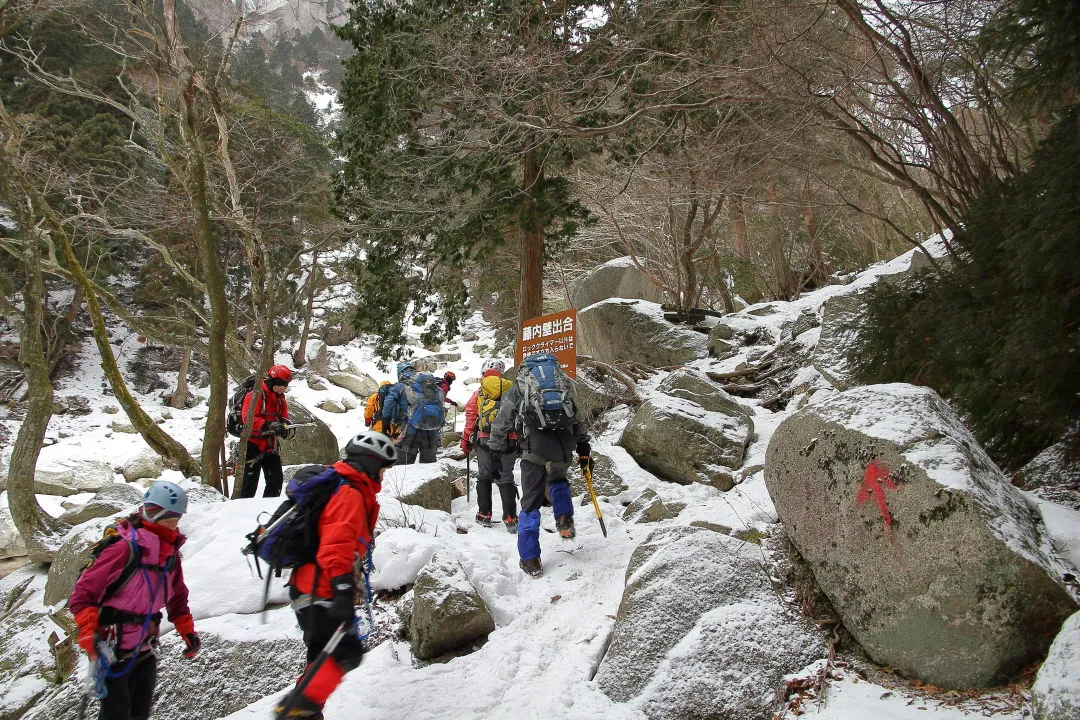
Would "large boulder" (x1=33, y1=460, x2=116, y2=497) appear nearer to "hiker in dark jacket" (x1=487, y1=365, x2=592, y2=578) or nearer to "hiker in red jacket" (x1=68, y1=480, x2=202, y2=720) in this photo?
"hiker in dark jacket" (x1=487, y1=365, x2=592, y2=578)

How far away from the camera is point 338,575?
110 inches

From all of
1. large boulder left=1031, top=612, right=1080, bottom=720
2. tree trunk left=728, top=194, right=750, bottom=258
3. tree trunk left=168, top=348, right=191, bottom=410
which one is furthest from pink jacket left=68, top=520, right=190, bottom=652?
tree trunk left=168, top=348, right=191, bottom=410

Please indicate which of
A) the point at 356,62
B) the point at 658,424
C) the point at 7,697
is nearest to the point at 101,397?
the point at 356,62

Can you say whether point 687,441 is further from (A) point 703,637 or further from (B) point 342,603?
(B) point 342,603

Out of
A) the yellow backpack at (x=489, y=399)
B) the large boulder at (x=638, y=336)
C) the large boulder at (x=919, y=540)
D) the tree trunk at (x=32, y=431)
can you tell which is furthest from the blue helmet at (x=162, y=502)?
the large boulder at (x=638, y=336)

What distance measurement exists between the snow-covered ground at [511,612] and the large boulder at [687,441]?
31 centimetres

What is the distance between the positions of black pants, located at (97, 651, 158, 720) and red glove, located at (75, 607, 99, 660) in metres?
0.21

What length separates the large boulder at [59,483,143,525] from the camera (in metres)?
7.38

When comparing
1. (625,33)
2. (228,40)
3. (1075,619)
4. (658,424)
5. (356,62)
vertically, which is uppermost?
(356,62)

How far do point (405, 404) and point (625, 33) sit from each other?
18.9 feet

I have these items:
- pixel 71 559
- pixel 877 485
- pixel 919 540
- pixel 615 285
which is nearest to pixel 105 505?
pixel 71 559

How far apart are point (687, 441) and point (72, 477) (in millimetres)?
17449

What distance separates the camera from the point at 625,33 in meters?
6.76

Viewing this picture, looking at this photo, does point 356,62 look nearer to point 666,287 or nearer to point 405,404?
point 405,404
